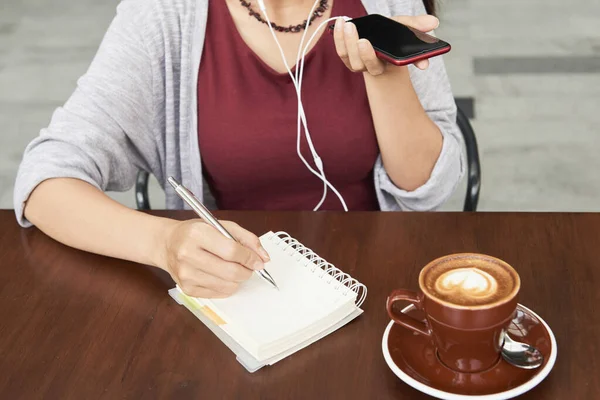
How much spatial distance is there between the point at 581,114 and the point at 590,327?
2.28 metres

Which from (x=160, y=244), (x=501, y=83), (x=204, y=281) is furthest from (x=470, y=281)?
(x=501, y=83)

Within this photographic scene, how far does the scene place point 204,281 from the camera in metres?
0.97

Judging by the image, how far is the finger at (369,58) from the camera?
110 centimetres

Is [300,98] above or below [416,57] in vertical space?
below

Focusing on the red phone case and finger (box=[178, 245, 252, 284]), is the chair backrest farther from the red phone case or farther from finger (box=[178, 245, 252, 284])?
finger (box=[178, 245, 252, 284])

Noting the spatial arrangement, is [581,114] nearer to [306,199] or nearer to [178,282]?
[306,199]

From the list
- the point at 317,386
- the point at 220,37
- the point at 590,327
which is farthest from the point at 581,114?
the point at 317,386


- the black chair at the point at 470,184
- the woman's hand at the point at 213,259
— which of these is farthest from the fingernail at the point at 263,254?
the black chair at the point at 470,184

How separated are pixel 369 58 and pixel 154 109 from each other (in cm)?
44

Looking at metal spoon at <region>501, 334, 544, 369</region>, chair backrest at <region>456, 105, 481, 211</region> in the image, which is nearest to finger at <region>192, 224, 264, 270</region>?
metal spoon at <region>501, 334, 544, 369</region>

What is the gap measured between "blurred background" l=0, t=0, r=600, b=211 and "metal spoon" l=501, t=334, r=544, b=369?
1.78 meters

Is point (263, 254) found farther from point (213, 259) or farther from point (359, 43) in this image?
point (359, 43)

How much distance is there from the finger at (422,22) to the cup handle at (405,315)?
1.45ft

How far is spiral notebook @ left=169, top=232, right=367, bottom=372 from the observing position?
0.91m
